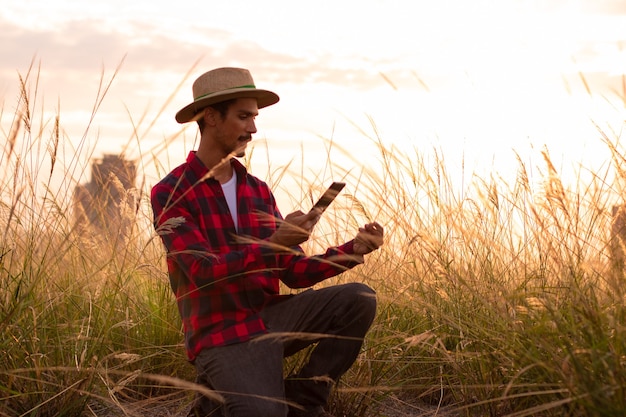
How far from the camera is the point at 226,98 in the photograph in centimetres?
325

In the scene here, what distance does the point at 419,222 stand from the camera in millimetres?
4004

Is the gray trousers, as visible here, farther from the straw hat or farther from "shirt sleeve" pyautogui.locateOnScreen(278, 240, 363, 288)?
the straw hat

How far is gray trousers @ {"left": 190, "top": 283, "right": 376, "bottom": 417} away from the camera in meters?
2.93

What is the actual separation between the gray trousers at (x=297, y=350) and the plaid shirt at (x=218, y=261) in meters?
0.07

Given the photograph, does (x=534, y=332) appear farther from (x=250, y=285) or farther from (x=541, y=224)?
(x=250, y=285)

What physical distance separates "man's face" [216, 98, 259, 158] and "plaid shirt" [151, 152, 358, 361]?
130 mm

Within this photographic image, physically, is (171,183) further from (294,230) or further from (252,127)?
(294,230)

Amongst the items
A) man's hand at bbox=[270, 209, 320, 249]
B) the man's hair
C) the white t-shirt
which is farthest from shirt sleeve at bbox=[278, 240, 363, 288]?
the man's hair

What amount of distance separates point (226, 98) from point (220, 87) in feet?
0.23

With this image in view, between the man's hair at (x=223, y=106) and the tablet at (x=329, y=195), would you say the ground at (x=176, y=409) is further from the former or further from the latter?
the man's hair at (x=223, y=106)

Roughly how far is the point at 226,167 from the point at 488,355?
128 centimetres

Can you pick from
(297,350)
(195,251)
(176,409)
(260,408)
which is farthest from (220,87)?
(176,409)

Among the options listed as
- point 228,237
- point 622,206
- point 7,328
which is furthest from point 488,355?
point 7,328

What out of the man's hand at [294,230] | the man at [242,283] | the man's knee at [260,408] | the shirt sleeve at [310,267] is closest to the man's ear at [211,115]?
the man at [242,283]
